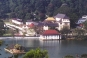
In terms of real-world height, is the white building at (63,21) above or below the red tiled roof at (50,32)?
above

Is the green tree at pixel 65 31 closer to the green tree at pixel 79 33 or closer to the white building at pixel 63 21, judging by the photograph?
the green tree at pixel 79 33

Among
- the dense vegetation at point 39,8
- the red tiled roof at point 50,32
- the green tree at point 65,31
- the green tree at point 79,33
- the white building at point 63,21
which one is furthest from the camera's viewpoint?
the dense vegetation at point 39,8

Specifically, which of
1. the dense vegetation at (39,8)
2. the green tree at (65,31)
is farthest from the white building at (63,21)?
the dense vegetation at (39,8)

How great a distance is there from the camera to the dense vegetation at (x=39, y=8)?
27.5 metres

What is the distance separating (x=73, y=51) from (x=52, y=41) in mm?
5076

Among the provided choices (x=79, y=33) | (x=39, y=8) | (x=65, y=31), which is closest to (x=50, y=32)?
(x=65, y=31)

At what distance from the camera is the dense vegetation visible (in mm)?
27453

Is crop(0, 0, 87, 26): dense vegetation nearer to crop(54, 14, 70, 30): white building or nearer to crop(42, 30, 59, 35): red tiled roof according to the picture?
crop(54, 14, 70, 30): white building

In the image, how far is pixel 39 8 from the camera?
29.5m

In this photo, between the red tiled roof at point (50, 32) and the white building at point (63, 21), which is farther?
the white building at point (63, 21)

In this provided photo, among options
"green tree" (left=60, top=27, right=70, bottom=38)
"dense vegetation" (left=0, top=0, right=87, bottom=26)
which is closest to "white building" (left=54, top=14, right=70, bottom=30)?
"green tree" (left=60, top=27, right=70, bottom=38)

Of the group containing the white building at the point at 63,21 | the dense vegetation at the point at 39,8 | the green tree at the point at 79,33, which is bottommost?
the green tree at the point at 79,33

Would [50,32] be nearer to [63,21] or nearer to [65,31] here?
[65,31]

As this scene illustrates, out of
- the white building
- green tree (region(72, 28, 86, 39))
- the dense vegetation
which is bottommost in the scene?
green tree (region(72, 28, 86, 39))
